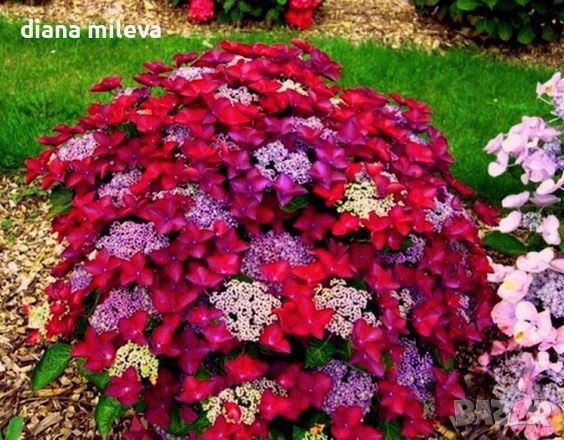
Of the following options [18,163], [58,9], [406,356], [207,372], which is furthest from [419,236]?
[58,9]

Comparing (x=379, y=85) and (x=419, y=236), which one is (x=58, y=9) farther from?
(x=419, y=236)

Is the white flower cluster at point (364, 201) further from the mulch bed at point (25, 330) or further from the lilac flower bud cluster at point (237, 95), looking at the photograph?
the mulch bed at point (25, 330)

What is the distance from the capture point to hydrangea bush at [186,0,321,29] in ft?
21.3

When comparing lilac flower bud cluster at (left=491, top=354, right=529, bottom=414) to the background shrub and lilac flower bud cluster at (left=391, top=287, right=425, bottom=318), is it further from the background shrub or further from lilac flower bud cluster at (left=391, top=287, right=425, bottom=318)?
the background shrub

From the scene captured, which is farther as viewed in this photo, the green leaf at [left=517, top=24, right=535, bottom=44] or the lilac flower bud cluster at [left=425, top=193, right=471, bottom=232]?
the green leaf at [left=517, top=24, right=535, bottom=44]

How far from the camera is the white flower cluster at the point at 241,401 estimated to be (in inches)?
86.2

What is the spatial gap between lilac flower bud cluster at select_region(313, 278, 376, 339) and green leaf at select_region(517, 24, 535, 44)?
4.57 m

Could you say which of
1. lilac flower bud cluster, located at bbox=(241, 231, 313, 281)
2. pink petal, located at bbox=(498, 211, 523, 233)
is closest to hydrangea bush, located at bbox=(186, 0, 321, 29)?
pink petal, located at bbox=(498, 211, 523, 233)

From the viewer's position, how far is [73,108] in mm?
4723

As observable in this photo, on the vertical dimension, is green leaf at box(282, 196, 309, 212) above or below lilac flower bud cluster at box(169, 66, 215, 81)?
below

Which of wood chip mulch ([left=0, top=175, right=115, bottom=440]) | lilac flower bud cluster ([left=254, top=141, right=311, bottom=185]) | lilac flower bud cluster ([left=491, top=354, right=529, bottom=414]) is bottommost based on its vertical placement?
wood chip mulch ([left=0, top=175, right=115, bottom=440])

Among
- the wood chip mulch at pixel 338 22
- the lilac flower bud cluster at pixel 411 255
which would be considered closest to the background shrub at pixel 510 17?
the wood chip mulch at pixel 338 22

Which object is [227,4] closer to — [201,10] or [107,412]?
[201,10]

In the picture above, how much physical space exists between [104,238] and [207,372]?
469 mm
